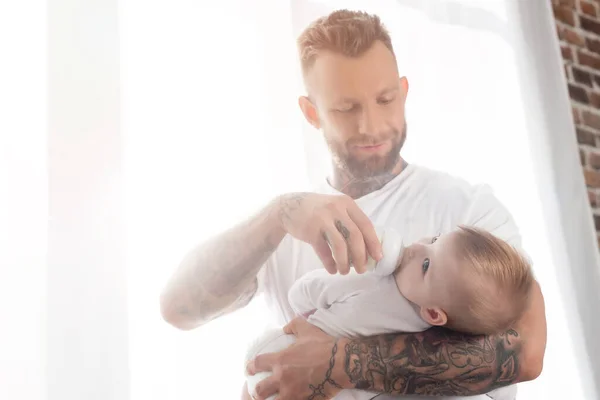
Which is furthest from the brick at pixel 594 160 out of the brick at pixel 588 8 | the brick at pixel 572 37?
the brick at pixel 588 8

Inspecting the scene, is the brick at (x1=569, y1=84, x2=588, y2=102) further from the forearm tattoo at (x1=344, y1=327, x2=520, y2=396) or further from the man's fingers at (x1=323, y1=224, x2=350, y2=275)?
the man's fingers at (x1=323, y1=224, x2=350, y2=275)

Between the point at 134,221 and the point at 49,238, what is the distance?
0.51 ft

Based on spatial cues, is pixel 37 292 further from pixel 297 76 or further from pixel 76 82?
pixel 297 76

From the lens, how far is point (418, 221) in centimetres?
147

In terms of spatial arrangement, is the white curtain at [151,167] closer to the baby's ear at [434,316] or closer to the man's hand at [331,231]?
the man's hand at [331,231]

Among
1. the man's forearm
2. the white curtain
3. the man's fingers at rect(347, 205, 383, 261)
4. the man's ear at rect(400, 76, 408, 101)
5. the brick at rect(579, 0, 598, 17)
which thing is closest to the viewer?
the white curtain

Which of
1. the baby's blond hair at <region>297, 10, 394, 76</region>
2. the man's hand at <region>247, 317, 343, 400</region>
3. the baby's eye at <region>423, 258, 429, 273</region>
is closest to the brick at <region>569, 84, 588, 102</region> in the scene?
the baby's blond hair at <region>297, 10, 394, 76</region>

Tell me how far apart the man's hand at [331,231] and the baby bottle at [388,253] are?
1 cm

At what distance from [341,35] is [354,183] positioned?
329 mm

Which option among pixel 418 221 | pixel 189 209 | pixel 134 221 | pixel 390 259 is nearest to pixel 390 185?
pixel 418 221

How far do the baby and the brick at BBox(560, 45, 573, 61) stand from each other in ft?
3.16

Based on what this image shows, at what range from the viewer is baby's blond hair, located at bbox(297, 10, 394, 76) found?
150 centimetres

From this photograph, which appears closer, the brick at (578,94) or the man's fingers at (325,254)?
the man's fingers at (325,254)

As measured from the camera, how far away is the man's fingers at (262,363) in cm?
128
